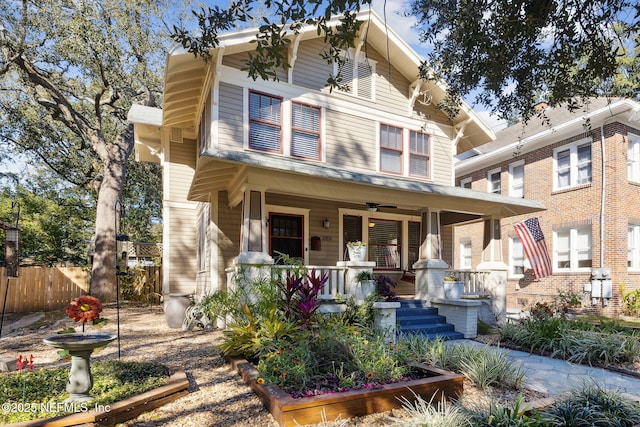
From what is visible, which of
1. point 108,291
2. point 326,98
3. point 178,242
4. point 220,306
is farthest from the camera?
point 108,291

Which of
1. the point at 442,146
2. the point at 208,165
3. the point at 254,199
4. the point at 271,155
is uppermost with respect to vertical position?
the point at 442,146

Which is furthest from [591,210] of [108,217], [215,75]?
[108,217]

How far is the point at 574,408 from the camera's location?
3.54m

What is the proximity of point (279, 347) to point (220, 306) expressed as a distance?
3784mm

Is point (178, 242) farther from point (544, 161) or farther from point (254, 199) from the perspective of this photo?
point (544, 161)

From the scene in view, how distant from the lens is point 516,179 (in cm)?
1662

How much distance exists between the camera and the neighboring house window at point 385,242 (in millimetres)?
12000

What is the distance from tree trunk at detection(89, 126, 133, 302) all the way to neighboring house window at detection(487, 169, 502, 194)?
15.3 meters

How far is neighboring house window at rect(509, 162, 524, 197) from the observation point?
53.6 ft

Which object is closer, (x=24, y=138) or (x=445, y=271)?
(x=445, y=271)

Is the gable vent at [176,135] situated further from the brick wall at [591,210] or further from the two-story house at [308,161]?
the brick wall at [591,210]

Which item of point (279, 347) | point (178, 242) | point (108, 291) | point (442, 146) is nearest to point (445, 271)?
point (442, 146)

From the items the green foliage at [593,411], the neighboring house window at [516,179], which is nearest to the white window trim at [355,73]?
the green foliage at [593,411]

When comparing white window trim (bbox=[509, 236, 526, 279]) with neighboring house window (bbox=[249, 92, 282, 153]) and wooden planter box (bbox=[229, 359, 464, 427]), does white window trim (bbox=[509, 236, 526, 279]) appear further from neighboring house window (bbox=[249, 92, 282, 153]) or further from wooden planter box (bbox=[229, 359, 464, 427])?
wooden planter box (bbox=[229, 359, 464, 427])
